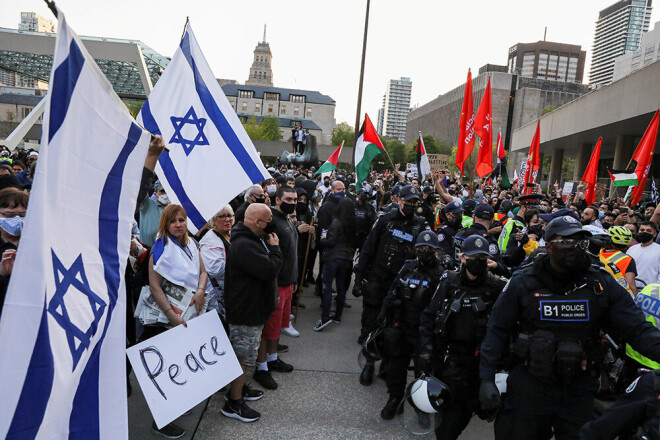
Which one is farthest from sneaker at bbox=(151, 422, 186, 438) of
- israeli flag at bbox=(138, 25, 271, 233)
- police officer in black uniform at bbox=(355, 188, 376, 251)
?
police officer in black uniform at bbox=(355, 188, 376, 251)

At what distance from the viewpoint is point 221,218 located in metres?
4.78

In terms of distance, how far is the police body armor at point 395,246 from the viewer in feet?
18.0

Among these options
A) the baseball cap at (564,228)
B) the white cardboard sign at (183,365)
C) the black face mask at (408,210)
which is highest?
the baseball cap at (564,228)

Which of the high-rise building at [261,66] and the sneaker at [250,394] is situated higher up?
the high-rise building at [261,66]

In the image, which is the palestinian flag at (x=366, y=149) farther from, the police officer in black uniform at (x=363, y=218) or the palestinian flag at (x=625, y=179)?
the palestinian flag at (x=625, y=179)

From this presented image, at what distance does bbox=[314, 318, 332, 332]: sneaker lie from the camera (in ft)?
21.7

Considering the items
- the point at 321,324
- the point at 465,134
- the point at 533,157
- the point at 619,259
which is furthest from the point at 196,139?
the point at 533,157

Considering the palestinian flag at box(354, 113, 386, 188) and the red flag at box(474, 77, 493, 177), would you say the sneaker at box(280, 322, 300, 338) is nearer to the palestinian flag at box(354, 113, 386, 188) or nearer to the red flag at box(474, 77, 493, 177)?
the palestinian flag at box(354, 113, 386, 188)

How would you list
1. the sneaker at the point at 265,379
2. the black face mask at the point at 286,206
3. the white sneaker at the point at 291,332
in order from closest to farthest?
1. the sneaker at the point at 265,379
2. the black face mask at the point at 286,206
3. the white sneaker at the point at 291,332

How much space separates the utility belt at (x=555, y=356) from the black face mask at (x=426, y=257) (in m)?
1.40

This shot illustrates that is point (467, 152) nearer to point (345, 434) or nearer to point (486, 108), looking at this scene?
point (486, 108)

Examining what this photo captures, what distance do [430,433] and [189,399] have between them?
2.09 meters

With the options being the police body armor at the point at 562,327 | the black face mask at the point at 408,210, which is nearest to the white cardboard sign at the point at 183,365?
the police body armor at the point at 562,327

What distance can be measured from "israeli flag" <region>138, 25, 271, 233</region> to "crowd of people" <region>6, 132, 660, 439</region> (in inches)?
7.9
